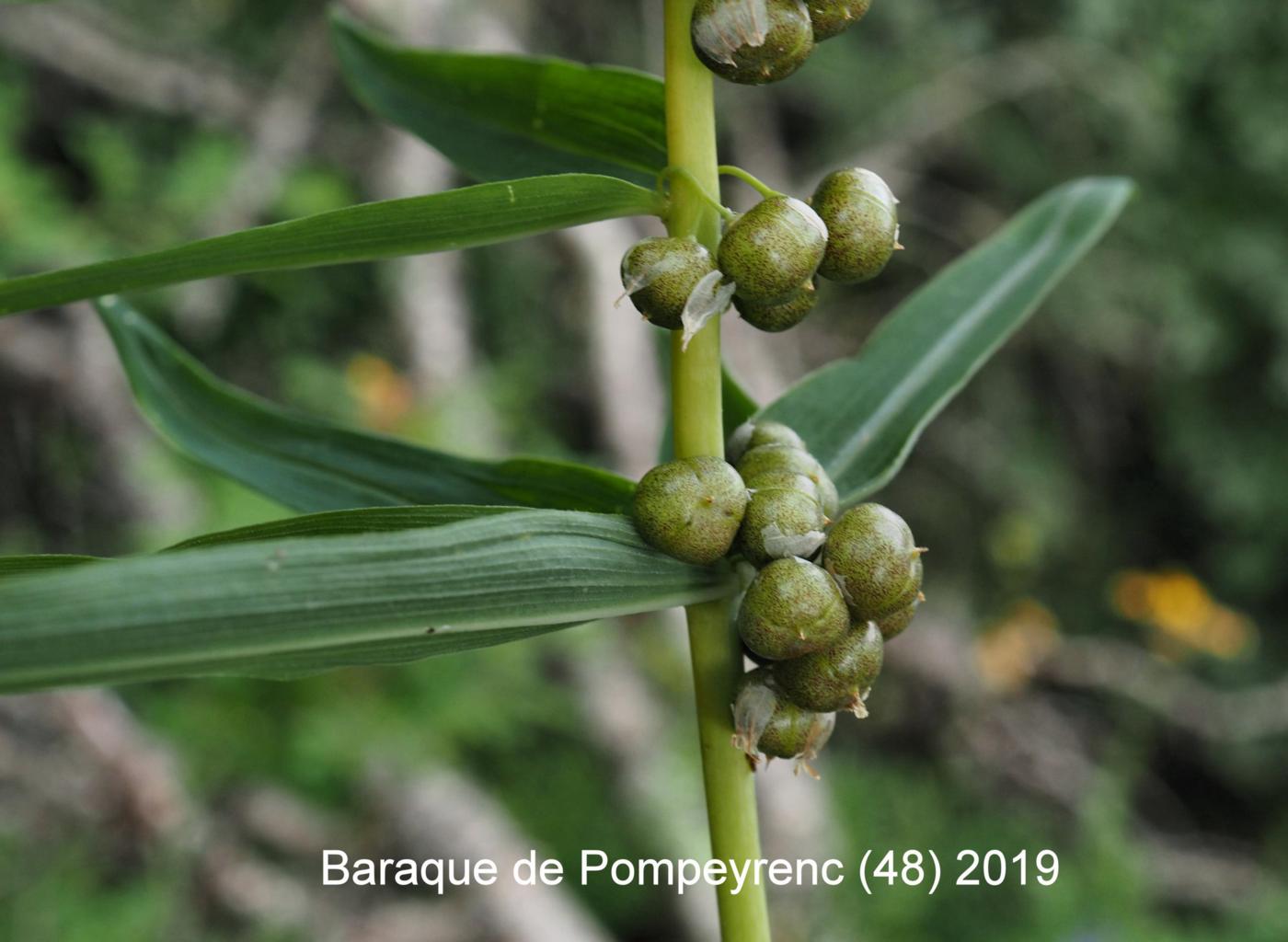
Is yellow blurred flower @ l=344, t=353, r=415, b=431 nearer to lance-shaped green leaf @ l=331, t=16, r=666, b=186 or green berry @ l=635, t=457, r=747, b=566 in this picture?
lance-shaped green leaf @ l=331, t=16, r=666, b=186

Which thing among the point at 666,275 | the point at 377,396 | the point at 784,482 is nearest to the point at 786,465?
the point at 784,482

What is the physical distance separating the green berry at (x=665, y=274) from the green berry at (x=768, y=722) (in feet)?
0.63

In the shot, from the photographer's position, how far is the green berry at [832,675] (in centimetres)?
55

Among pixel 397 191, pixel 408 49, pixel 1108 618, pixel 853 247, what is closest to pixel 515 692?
pixel 397 191

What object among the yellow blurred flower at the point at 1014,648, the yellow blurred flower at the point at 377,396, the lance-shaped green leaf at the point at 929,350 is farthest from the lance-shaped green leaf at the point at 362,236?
the yellow blurred flower at the point at 1014,648

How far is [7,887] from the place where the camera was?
2.25m

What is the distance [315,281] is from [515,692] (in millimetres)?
1307

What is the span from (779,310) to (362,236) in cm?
22

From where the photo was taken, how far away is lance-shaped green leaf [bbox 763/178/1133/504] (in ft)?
2.45

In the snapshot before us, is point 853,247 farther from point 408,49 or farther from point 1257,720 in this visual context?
point 1257,720

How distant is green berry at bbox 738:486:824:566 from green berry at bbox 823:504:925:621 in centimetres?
1

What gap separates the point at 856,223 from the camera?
22.2 inches

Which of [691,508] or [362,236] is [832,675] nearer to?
[691,508]

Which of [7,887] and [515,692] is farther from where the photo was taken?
[515,692]
